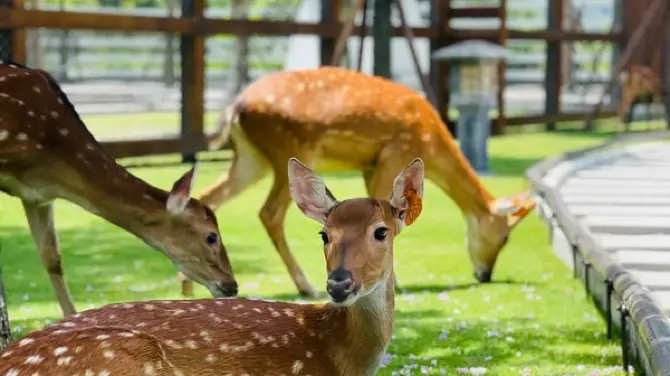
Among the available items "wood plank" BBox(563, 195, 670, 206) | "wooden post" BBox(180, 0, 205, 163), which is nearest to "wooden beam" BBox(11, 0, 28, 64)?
"wooden post" BBox(180, 0, 205, 163)

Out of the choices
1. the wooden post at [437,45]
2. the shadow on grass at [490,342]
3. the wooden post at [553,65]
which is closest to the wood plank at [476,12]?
the wooden post at [437,45]

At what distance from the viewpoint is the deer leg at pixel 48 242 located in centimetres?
697

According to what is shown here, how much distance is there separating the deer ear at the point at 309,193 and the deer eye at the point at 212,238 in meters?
2.12

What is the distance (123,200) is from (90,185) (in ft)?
0.57

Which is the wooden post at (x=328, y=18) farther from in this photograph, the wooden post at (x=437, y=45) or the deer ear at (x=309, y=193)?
the deer ear at (x=309, y=193)

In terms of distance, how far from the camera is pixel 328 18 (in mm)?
16047

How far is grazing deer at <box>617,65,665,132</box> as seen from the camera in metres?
20.7

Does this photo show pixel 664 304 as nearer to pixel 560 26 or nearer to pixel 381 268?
pixel 381 268

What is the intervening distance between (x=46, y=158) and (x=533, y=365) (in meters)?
2.47

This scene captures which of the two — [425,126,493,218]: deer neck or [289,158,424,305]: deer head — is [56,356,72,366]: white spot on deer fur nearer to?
[289,158,424,305]: deer head

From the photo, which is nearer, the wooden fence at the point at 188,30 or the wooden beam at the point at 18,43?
the wooden beam at the point at 18,43

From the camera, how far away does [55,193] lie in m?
6.64

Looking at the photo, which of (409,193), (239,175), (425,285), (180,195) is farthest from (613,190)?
(409,193)

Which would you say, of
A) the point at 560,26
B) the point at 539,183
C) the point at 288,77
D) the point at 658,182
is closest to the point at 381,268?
the point at 288,77
